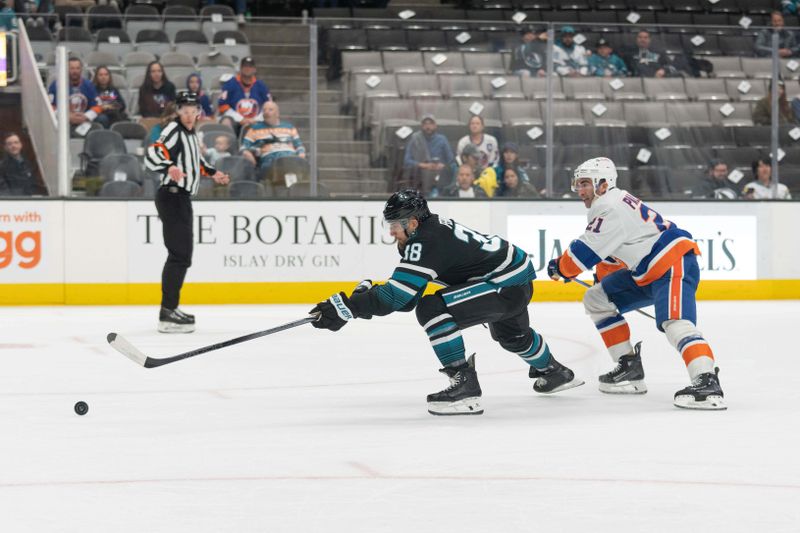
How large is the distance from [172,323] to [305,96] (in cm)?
303

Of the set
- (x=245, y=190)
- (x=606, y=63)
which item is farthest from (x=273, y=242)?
(x=606, y=63)

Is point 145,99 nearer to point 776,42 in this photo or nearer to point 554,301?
point 554,301

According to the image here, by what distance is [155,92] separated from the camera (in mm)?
10891

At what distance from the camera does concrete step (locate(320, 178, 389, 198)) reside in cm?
1091

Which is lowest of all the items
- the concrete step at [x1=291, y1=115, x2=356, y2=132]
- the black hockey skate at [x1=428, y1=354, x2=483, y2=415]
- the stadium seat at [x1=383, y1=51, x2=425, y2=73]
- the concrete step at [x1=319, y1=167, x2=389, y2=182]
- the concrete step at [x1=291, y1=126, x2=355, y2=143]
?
the black hockey skate at [x1=428, y1=354, x2=483, y2=415]

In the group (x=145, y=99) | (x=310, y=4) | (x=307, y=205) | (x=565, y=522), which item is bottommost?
(x=565, y=522)

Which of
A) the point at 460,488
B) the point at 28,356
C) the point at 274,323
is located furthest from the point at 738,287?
the point at 460,488

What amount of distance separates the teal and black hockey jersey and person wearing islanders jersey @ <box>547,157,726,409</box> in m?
0.33

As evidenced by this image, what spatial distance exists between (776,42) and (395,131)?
347 cm

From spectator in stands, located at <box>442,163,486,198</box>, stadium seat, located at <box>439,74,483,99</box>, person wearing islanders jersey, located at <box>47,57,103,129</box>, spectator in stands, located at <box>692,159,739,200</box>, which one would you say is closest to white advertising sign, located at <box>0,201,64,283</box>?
person wearing islanders jersey, located at <box>47,57,103,129</box>

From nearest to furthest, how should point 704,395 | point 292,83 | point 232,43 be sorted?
point 704,395, point 292,83, point 232,43

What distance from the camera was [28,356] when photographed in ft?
24.0

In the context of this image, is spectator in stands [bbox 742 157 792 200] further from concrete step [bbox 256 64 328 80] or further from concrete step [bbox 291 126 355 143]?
concrete step [bbox 256 64 328 80]

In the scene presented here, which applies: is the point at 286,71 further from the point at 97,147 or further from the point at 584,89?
the point at 584,89
